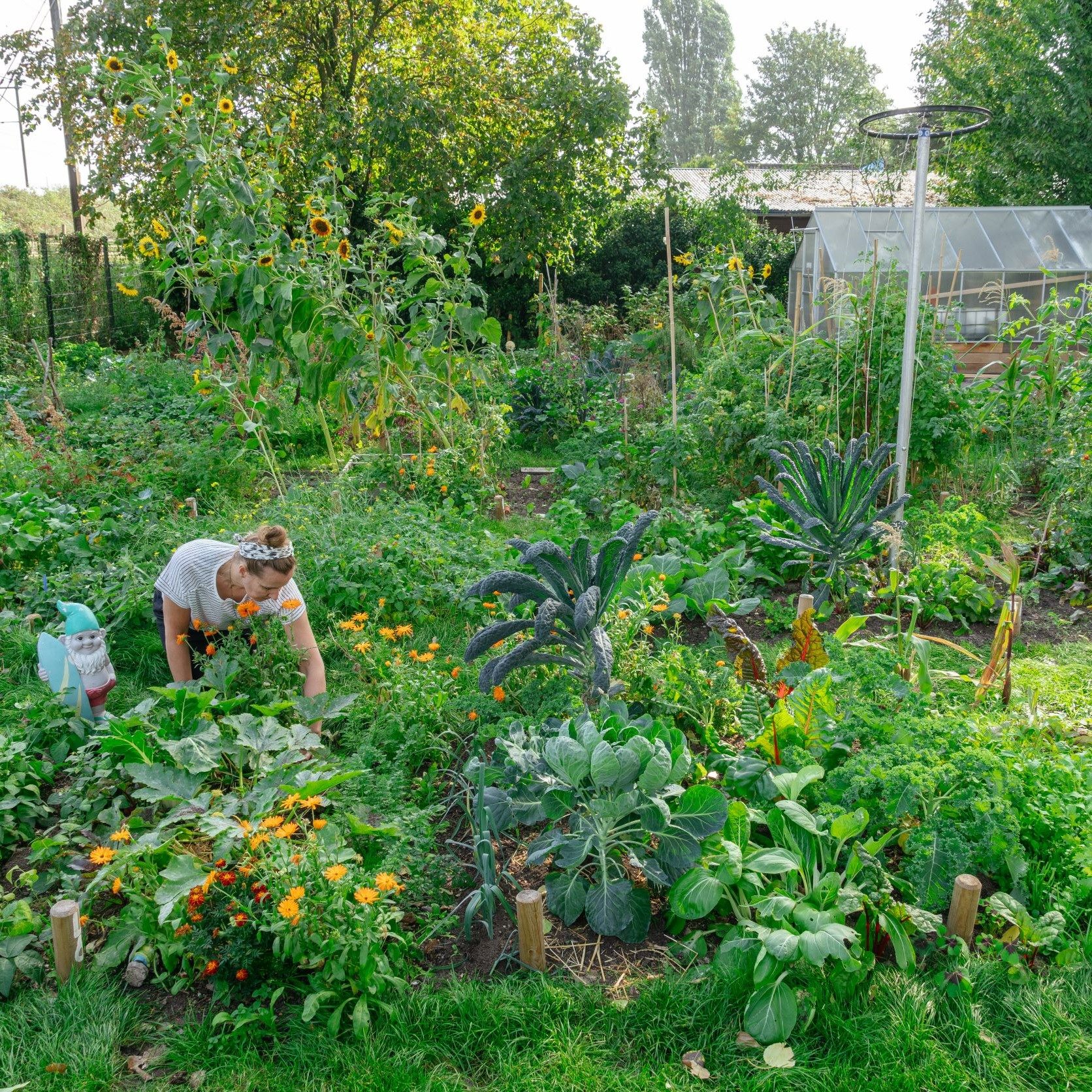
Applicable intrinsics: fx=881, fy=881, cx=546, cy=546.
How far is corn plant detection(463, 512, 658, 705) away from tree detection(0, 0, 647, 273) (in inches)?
370

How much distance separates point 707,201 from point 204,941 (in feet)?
44.0

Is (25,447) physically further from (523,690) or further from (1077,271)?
(1077,271)

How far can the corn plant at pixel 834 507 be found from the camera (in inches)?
165

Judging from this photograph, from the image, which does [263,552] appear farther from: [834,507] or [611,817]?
[834,507]

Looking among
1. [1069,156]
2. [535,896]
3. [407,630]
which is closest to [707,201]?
[1069,156]

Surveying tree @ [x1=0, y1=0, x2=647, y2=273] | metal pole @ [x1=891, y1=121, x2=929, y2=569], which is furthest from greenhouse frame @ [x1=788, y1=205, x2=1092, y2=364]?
metal pole @ [x1=891, y1=121, x2=929, y2=569]

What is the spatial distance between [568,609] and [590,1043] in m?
1.32

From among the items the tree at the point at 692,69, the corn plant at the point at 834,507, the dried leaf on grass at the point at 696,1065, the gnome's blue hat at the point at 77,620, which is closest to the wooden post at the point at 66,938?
the gnome's blue hat at the point at 77,620

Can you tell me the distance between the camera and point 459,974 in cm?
235

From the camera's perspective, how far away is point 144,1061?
215cm

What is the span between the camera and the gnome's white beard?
3.44 m

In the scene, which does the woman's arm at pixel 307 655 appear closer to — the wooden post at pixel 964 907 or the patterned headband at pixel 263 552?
the patterned headband at pixel 263 552

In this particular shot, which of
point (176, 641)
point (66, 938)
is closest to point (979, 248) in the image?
point (176, 641)

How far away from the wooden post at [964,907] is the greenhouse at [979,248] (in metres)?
8.35
